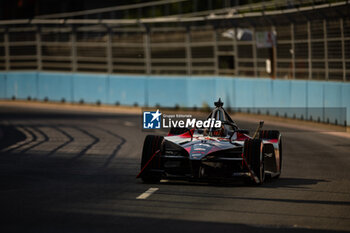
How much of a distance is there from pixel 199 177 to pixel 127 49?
27.1m

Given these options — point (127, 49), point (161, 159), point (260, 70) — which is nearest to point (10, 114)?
point (127, 49)

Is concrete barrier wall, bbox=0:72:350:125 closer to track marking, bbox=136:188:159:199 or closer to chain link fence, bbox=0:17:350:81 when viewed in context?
chain link fence, bbox=0:17:350:81

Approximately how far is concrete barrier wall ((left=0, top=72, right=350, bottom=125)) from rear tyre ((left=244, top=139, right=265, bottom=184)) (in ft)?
47.1

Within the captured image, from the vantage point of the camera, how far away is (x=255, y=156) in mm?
13055

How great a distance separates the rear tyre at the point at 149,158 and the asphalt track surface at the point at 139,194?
181 mm

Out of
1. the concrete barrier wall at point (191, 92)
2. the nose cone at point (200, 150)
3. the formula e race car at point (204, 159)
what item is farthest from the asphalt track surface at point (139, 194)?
the concrete barrier wall at point (191, 92)

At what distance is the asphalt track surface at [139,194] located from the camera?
30.9 ft

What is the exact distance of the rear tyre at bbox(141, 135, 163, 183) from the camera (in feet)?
43.7

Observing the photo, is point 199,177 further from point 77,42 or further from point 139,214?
point 77,42

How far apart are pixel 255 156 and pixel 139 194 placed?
215 centimetres

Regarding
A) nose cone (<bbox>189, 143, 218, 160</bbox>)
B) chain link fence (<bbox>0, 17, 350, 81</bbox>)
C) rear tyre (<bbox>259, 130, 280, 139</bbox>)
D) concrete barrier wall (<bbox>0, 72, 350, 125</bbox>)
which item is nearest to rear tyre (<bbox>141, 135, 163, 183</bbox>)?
nose cone (<bbox>189, 143, 218, 160</bbox>)

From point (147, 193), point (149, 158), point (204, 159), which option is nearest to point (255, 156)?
point (204, 159)

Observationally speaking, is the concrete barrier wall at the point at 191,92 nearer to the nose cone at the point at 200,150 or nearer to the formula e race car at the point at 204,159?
the formula e race car at the point at 204,159

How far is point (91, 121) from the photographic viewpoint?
30.3m
